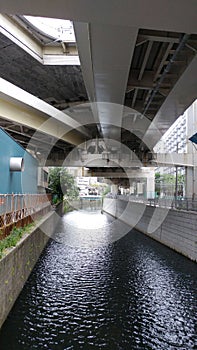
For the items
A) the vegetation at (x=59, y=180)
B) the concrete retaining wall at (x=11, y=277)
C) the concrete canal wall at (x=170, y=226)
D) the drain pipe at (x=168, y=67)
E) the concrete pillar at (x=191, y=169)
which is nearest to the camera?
the concrete retaining wall at (x=11, y=277)

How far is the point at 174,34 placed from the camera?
26.6 ft

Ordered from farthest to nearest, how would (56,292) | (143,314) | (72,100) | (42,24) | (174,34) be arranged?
1. (72,100)
2. (42,24)
3. (56,292)
4. (143,314)
5. (174,34)

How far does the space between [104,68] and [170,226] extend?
44.8ft

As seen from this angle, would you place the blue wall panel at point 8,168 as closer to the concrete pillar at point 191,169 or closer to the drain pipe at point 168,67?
the drain pipe at point 168,67

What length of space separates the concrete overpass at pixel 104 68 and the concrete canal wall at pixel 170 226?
4.80 metres

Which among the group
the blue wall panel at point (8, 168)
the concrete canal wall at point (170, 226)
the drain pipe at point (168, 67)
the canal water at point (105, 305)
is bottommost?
the canal water at point (105, 305)

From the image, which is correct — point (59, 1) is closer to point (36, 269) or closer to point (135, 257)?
point (36, 269)

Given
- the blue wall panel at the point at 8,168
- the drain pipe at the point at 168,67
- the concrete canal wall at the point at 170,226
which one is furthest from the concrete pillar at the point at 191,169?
the drain pipe at the point at 168,67

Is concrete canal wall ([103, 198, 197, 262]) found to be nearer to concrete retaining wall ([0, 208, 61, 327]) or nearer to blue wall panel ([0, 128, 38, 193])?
concrete retaining wall ([0, 208, 61, 327])

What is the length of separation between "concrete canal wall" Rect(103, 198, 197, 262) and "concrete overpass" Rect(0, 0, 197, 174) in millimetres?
4804

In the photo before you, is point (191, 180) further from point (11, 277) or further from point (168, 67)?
point (11, 277)

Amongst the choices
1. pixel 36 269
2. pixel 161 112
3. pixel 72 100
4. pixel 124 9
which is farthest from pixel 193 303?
pixel 72 100

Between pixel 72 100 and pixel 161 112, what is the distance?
11.4 metres

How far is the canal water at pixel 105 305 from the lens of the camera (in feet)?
23.1
